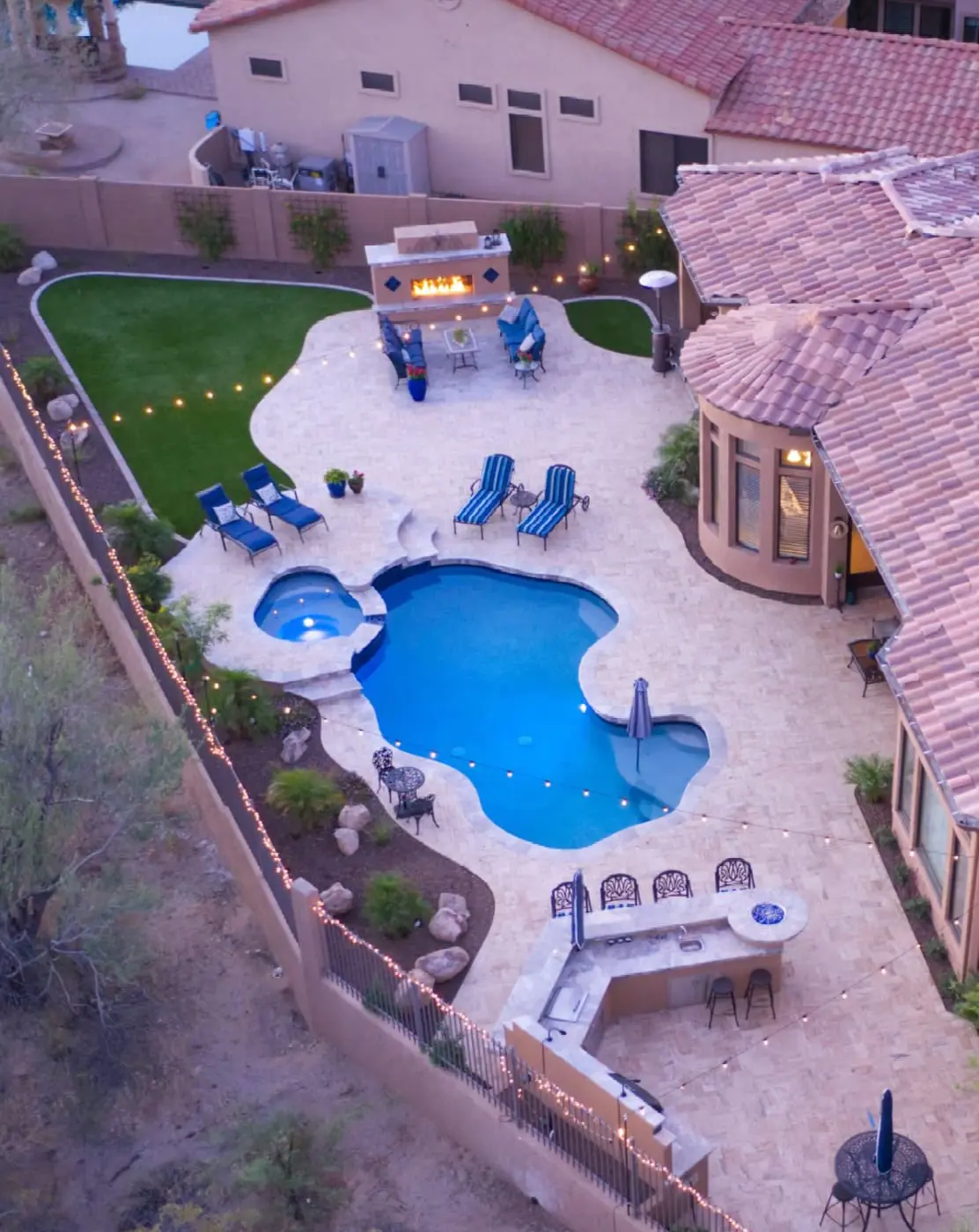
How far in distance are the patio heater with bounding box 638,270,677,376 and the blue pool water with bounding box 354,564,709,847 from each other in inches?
259

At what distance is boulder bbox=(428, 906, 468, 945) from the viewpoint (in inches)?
859

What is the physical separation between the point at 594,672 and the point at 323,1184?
9263mm

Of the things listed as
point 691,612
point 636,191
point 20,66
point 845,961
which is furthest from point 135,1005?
point 20,66

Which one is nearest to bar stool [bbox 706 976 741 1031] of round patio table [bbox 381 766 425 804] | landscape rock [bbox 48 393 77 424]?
round patio table [bbox 381 766 425 804]

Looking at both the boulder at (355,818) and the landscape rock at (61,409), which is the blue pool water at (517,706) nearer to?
the boulder at (355,818)

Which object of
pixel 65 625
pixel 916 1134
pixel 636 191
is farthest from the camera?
pixel 636 191

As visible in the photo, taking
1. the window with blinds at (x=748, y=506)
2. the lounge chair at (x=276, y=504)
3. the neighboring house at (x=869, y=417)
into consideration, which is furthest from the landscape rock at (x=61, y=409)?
the window with blinds at (x=748, y=506)

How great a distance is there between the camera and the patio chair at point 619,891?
71.2ft

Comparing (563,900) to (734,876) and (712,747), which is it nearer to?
(734,876)

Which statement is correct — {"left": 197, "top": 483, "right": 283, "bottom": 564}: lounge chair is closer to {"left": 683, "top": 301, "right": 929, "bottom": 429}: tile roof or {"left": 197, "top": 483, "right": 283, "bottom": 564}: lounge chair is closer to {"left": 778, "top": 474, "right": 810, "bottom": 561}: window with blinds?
{"left": 683, "top": 301, "right": 929, "bottom": 429}: tile roof

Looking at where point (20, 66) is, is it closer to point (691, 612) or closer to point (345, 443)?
point (345, 443)

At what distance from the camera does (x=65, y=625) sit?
72.7 feet

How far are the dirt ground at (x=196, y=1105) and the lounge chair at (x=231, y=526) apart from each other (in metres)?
7.92

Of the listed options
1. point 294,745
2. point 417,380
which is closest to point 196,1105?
point 294,745
